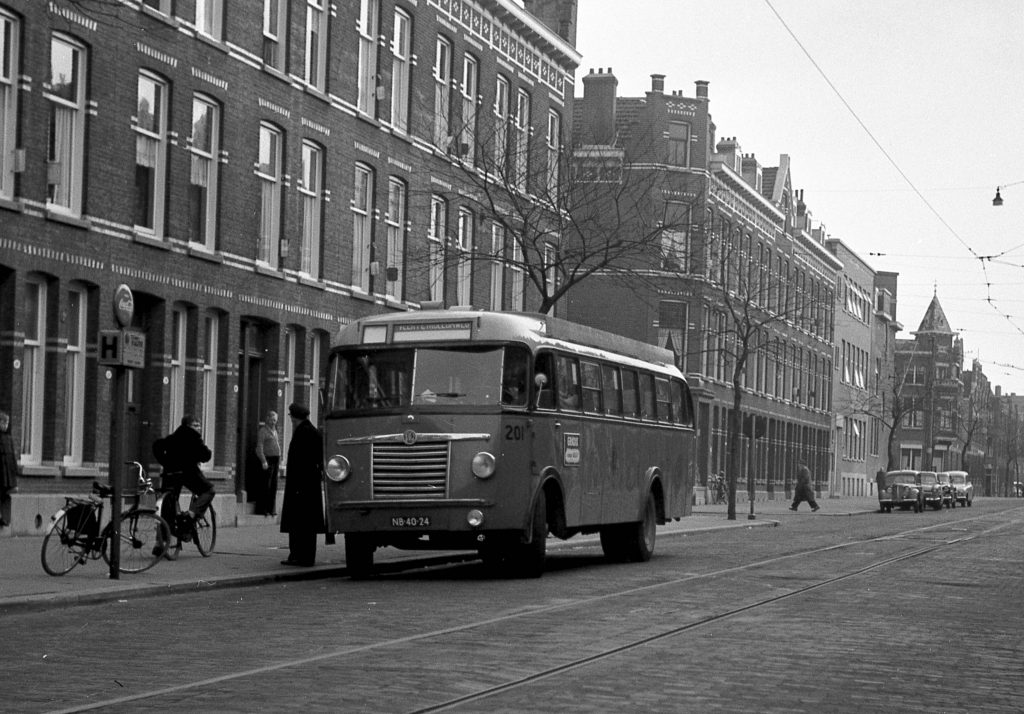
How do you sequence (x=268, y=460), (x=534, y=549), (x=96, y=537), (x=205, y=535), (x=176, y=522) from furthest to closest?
1. (x=268, y=460)
2. (x=205, y=535)
3. (x=176, y=522)
4. (x=534, y=549)
5. (x=96, y=537)

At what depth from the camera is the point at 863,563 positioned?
26.2m

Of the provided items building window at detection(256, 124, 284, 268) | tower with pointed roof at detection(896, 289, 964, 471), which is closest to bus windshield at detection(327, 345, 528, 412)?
building window at detection(256, 124, 284, 268)

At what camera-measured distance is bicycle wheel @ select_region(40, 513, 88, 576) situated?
18844 mm

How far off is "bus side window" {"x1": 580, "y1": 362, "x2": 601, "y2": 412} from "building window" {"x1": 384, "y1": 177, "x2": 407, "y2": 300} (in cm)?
1596

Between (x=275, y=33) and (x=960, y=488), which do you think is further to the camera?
(x=960, y=488)

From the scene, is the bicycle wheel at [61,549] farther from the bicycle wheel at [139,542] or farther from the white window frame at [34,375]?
the white window frame at [34,375]

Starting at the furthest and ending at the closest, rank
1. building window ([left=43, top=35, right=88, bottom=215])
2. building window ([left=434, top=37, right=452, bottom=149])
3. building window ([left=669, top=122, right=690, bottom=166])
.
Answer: building window ([left=669, top=122, right=690, bottom=166]) → building window ([left=434, top=37, right=452, bottom=149]) → building window ([left=43, top=35, right=88, bottom=215])

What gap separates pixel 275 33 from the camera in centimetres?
3425

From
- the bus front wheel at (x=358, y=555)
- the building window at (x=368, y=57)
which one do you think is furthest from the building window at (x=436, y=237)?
the bus front wheel at (x=358, y=555)

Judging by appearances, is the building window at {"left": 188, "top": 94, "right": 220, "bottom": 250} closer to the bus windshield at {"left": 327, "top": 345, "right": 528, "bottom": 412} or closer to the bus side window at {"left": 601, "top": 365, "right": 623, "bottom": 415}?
the bus side window at {"left": 601, "top": 365, "right": 623, "bottom": 415}

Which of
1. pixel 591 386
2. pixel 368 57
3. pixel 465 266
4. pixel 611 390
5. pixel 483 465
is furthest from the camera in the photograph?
pixel 465 266

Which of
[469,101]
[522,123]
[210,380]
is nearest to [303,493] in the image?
[210,380]

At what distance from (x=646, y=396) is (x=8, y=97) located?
32.8 feet

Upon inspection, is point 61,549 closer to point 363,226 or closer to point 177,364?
point 177,364
